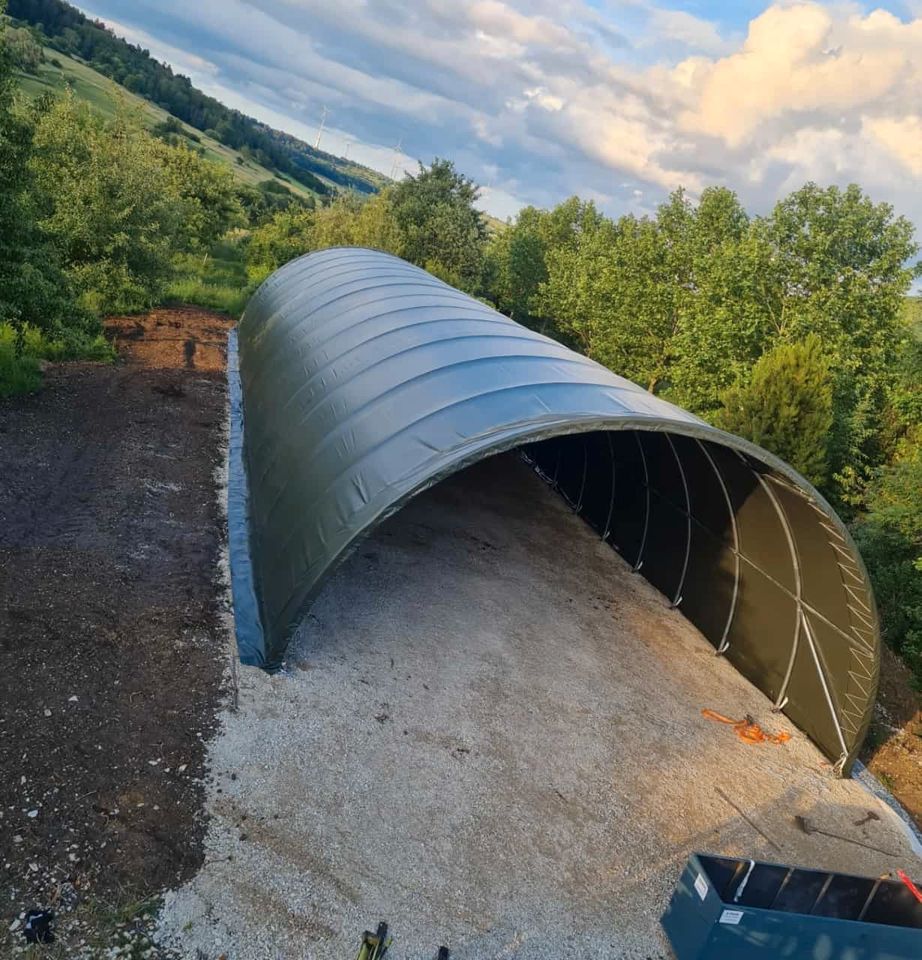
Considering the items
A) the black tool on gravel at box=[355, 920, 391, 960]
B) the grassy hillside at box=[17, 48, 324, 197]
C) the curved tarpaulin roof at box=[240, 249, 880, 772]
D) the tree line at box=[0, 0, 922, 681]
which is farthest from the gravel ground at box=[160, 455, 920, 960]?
the grassy hillside at box=[17, 48, 324, 197]

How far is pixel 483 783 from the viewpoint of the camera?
786cm

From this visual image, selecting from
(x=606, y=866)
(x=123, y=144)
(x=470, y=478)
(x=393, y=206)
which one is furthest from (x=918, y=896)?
(x=393, y=206)

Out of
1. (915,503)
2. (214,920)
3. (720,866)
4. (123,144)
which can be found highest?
(123,144)

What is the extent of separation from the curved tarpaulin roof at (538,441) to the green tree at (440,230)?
2937cm

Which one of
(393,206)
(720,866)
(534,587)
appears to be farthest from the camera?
(393,206)

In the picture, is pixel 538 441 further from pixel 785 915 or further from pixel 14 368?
pixel 14 368

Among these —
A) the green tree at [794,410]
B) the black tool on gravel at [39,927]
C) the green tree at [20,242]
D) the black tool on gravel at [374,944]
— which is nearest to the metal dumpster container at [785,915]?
the black tool on gravel at [374,944]

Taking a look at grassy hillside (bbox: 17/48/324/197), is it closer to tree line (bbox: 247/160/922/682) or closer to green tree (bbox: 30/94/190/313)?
tree line (bbox: 247/160/922/682)

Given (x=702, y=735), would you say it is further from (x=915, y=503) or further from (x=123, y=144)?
(x=123, y=144)

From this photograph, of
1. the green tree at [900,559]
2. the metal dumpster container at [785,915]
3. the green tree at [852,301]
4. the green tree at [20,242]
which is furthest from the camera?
the green tree at [852,301]

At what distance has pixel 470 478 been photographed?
1797cm

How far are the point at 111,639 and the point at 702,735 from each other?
781 cm

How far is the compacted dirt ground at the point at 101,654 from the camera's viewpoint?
18.8ft

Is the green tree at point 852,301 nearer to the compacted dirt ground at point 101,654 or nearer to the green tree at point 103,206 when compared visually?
the compacted dirt ground at point 101,654
